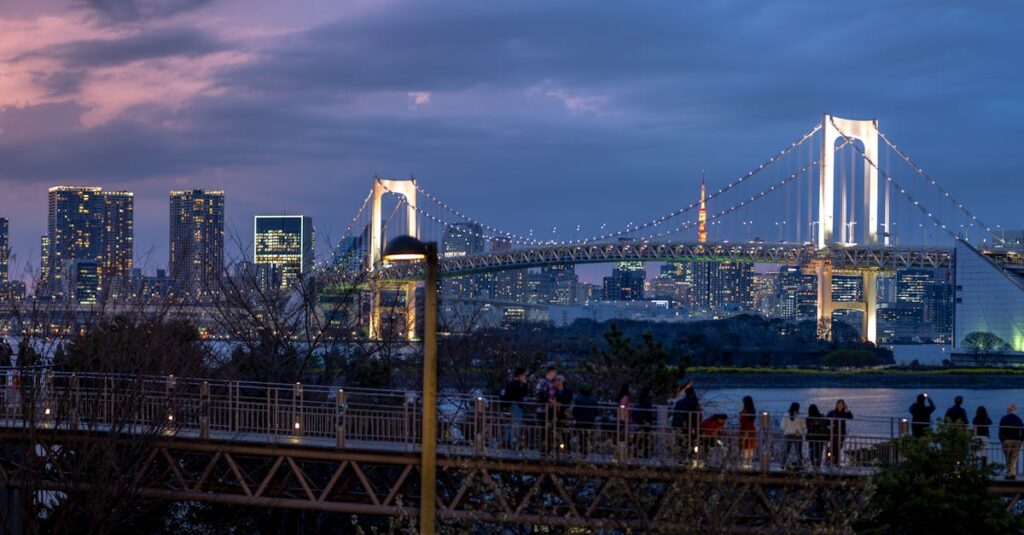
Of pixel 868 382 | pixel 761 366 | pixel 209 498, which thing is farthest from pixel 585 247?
pixel 209 498

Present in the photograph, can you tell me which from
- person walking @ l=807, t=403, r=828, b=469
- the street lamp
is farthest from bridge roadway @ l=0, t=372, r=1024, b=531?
the street lamp

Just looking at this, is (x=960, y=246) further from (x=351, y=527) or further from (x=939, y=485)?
(x=939, y=485)

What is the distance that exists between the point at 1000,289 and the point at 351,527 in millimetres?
60616

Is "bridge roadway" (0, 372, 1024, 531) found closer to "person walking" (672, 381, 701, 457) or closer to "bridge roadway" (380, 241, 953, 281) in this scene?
"person walking" (672, 381, 701, 457)

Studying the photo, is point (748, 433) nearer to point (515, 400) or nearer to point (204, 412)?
point (515, 400)

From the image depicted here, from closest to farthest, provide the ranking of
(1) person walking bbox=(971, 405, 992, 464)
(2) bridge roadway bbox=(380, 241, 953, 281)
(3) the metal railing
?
(1) person walking bbox=(971, 405, 992, 464) < (3) the metal railing < (2) bridge roadway bbox=(380, 241, 953, 281)

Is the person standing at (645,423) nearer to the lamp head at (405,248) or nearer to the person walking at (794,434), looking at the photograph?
the person walking at (794,434)

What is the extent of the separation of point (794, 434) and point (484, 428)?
4527 millimetres

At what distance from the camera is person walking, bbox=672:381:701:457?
19.2 m

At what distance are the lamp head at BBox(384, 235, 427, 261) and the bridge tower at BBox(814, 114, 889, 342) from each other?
244ft

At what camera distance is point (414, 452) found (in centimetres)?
2102

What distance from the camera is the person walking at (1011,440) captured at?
63.2 ft

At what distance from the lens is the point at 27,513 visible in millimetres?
20078

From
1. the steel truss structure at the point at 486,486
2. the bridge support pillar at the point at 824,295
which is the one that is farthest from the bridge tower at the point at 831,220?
the steel truss structure at the point at 486,486
